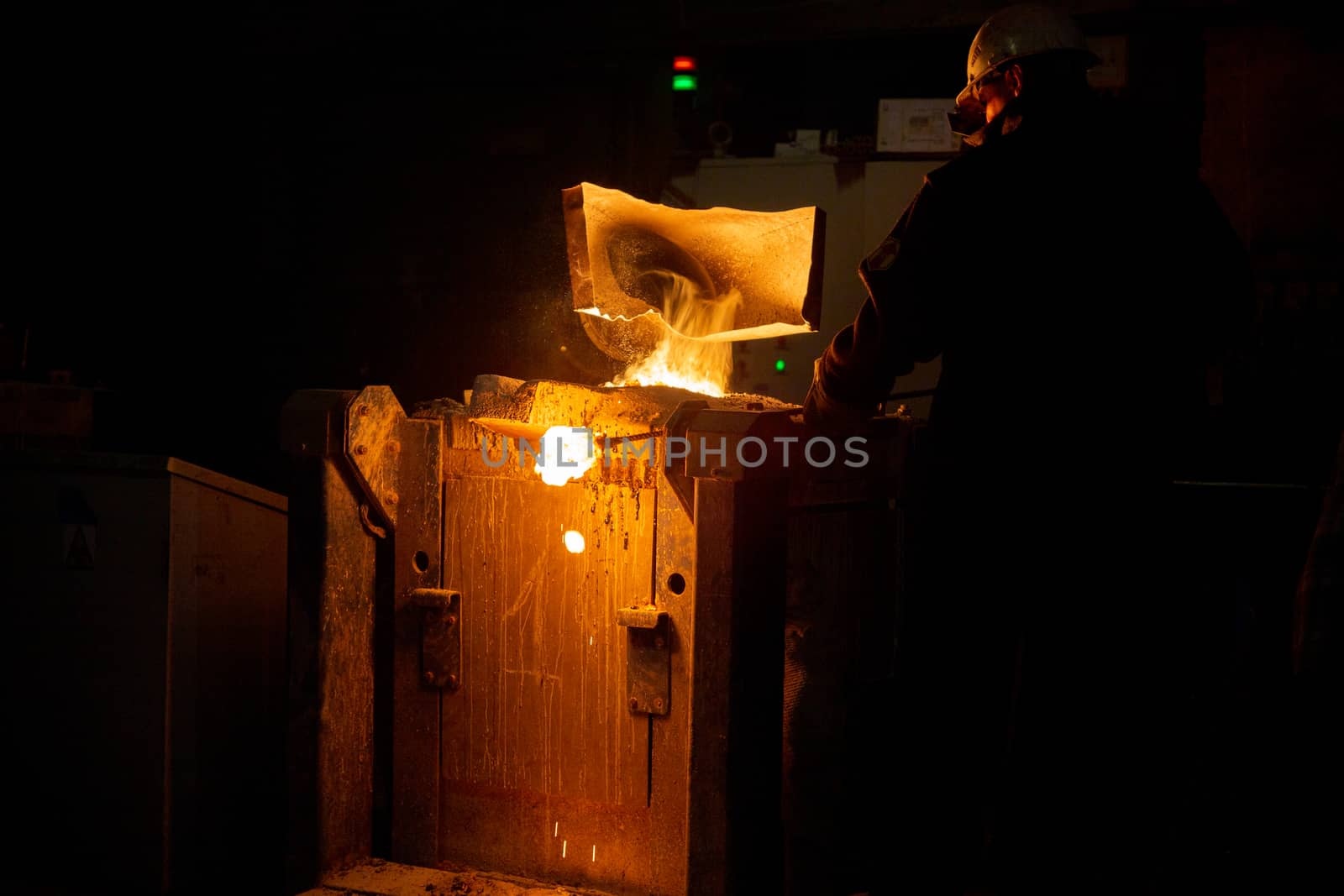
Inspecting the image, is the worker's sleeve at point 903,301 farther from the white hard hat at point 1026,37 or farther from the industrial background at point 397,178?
the industrial background at point 397,178

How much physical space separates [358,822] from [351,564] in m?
0.78

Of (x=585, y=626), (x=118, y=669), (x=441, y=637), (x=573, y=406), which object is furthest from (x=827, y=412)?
(x=118, y=669)

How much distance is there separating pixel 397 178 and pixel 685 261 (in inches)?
151

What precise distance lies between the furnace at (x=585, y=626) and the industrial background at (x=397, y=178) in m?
2.69

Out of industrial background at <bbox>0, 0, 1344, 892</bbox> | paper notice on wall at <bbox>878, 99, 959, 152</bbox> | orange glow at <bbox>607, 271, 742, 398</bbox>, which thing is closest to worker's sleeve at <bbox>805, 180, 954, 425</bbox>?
orange glow at <bbox>607, 271, 742, 398</bbox>

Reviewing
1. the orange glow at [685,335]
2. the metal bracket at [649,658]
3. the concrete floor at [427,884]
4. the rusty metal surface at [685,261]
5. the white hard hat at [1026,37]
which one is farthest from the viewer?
the orange glow at [685,335]

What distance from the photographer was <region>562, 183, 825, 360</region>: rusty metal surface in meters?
3.20

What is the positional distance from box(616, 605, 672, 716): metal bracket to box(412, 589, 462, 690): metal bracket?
54 centimetres

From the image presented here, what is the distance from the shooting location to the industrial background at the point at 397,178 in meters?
5.71

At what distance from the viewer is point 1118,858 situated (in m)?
2.11

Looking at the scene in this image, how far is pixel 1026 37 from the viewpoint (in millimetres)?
2410

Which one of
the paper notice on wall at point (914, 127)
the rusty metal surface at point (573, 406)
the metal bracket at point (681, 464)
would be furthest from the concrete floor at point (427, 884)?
the paper notice on wall at point (914, 127)

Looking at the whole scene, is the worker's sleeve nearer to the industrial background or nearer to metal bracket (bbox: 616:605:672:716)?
metal bracket (bbox: 616:605:672:716)

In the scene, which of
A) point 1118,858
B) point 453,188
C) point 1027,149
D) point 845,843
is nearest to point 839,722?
point 845,843
